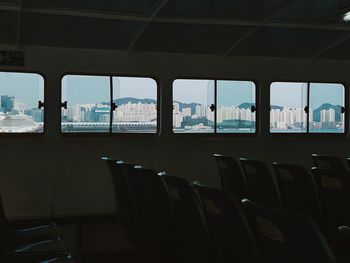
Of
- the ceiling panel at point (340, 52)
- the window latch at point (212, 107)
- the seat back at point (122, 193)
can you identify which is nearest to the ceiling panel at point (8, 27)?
the seat back at point (122, 193)

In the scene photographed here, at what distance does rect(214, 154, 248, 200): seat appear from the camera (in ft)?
12.4

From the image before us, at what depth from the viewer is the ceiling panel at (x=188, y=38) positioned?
443 centimetres

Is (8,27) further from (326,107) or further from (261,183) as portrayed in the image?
(326,107)

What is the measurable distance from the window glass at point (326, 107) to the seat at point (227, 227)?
12.4ft

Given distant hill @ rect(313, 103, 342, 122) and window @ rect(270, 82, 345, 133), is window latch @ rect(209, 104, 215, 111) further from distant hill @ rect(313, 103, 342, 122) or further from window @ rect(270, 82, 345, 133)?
distant hill @ rect(313, 103, 342, 122)

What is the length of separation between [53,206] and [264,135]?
2.29 meters

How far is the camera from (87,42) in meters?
4.53

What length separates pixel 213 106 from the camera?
16.4ft

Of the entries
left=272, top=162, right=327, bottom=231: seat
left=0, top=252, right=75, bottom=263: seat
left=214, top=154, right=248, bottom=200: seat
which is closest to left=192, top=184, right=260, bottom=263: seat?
left=0, top=252, right=75, bottom=263: seat

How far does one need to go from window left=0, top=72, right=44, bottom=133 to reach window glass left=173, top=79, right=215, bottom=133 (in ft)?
4.34

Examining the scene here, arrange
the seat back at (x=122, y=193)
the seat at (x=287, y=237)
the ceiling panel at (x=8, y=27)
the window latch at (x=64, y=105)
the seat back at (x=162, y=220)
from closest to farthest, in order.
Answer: the seat at (x=287, y=237)
the seat back at (x=162, y=220)
the seat back at (x=122, y=193)
the ceiling panel at (x=8, y=27)
the window latch at (x=64, y=105)

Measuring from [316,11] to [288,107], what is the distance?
4.29 feet

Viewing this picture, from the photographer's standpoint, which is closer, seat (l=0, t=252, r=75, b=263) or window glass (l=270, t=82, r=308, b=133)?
seat (l=0, t=252, r=75, b=263)

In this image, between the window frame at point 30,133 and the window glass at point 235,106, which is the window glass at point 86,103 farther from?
the window glass at point 235,106
